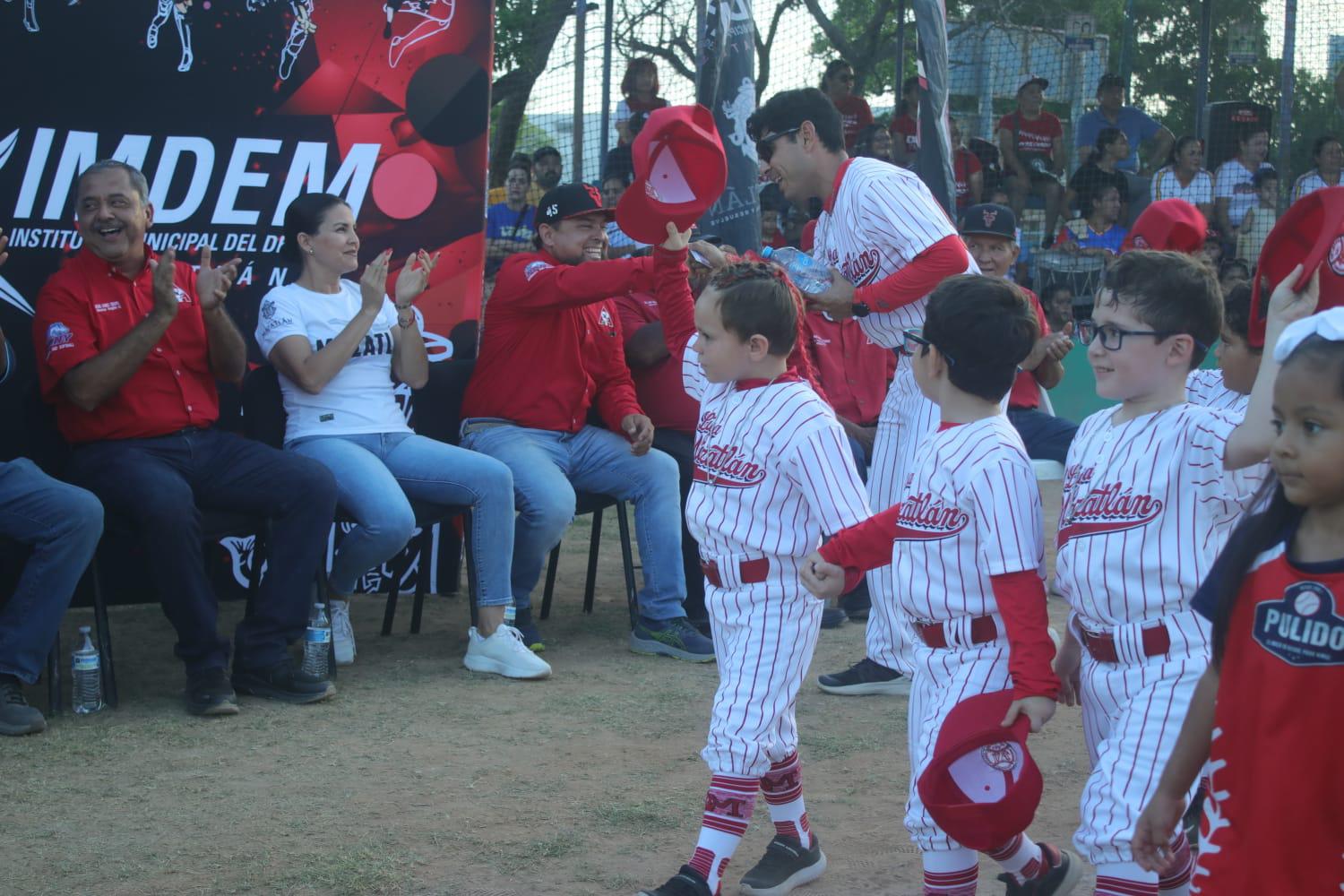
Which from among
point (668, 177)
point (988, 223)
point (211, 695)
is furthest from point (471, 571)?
point (988, 223)

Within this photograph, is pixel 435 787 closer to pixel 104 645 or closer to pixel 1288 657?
pixel 104 645

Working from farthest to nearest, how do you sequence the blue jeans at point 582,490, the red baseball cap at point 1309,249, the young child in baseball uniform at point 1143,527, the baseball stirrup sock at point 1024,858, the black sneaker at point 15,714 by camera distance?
the blue jeans at point 582,490, the black sneaker at point 15,714, the baseball stirrup sock at point 1024,858, the young child in baseball uniform at point 1143,527, the red baseball cap at point 1309,249

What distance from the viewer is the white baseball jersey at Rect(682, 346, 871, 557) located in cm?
311

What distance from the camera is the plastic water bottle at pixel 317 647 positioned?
4855 mm

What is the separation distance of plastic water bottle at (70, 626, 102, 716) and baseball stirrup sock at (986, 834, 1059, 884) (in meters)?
3.07

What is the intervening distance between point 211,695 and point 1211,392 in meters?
3.31

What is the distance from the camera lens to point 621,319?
6.14 metres

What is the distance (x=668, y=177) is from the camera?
4.08 m

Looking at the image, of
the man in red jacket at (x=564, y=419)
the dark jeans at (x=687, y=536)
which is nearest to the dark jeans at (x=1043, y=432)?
the dark jeans at (x=687, y=536)

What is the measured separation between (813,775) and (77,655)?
246 centimetres

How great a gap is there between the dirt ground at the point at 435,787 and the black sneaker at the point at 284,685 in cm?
7

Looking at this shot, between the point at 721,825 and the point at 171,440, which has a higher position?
the point at 171,440

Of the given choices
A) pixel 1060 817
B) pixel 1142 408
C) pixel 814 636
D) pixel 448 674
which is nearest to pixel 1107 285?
pixel 1142 408

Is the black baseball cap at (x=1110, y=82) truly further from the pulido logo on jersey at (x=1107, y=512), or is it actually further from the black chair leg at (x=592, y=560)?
the pulido logo on jersey at (x=1107, y=512)
